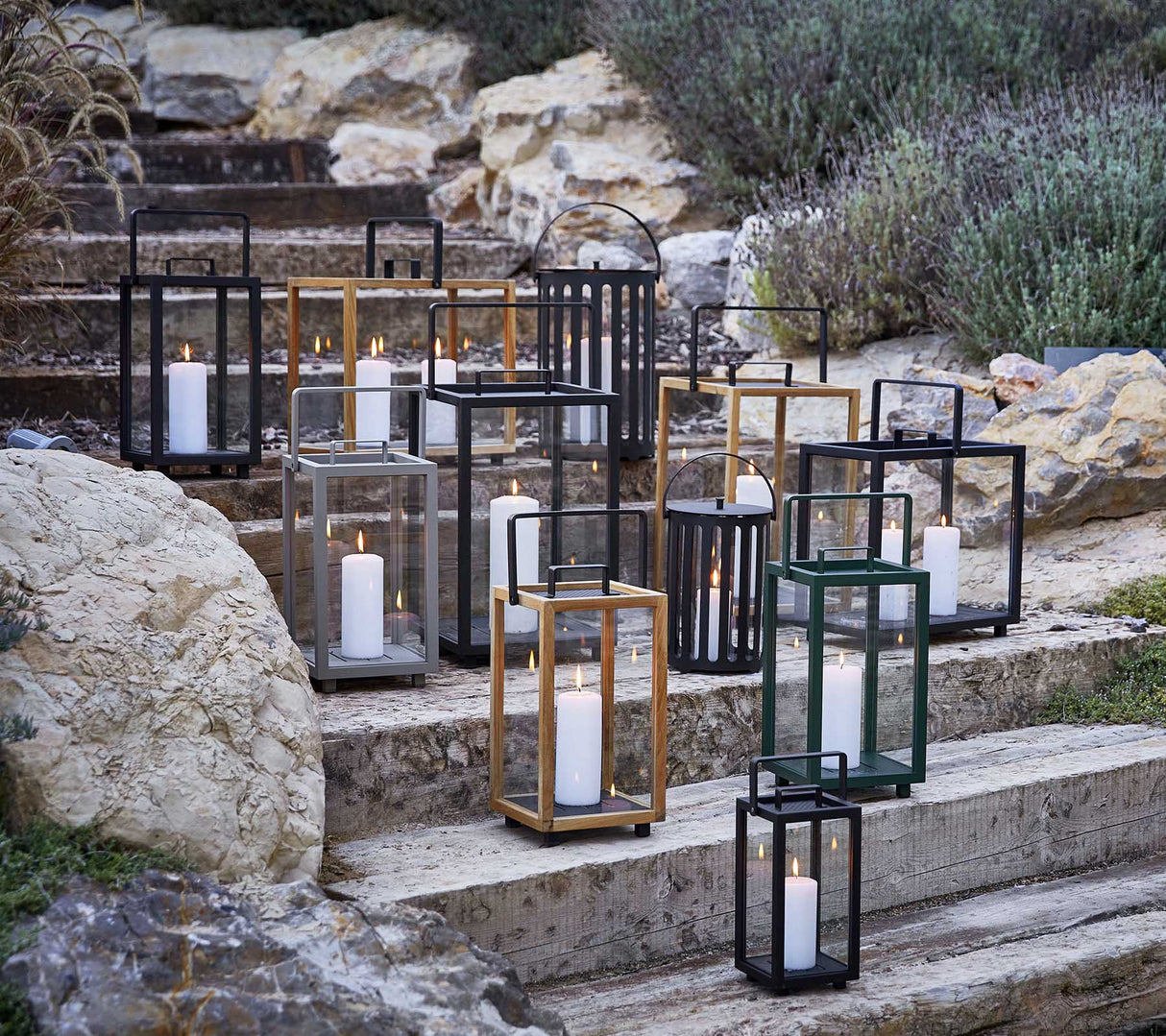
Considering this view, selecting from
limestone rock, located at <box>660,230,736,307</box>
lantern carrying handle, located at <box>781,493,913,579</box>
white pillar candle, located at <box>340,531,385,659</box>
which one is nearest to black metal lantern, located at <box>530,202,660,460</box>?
lantern carrying handle, located at <box>781,493,913,579</box>

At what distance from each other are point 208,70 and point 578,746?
913 cm

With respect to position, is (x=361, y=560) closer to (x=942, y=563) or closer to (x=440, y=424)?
(x=440, y=424)

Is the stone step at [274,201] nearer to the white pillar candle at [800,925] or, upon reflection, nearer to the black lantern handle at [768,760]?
the black lantern handle at [768,760]

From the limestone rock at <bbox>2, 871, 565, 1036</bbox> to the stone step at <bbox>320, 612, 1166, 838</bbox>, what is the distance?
635mm

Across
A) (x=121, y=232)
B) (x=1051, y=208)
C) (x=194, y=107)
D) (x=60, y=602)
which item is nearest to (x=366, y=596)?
(x=60, y=602)

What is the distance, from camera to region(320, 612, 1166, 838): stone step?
3.06m

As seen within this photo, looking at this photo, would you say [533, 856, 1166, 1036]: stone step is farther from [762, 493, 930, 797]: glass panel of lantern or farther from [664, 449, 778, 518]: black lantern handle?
[664, 449, 778, 518]: black lantern handle

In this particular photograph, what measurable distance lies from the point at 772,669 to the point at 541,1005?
0.87 meters

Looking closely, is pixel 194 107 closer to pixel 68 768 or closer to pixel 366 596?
pixel 366 596

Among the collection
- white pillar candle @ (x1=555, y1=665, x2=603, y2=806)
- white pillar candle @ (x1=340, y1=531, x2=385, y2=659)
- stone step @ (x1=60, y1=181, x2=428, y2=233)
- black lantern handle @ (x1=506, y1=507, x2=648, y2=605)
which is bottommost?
white pillar candle @ (x1=555, y1=665, x2=603, y2=806)

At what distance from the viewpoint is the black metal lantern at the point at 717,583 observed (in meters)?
3.54

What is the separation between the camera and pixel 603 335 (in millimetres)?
4453

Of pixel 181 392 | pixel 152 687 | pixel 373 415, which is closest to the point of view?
pixel 152 687

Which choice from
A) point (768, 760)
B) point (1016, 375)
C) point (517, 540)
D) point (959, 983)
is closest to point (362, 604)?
point (517, 540)
